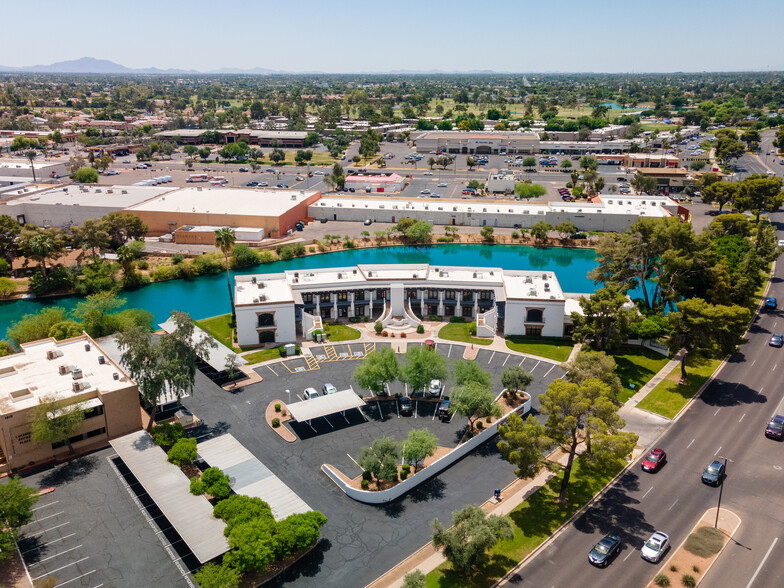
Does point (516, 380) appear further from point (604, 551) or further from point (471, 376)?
point (604, 551)

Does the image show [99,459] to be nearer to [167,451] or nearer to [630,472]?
[167,451]

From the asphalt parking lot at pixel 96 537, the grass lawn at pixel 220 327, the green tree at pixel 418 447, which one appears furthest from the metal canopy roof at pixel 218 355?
the green tree at pixel 418 447

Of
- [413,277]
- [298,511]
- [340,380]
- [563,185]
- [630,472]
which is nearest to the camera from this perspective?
[298,511]

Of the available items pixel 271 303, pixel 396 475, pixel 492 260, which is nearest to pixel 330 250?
pixel 492 260

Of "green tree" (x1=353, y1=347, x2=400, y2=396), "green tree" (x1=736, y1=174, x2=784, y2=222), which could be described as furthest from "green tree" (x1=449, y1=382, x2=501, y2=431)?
"green tree" (x1=736, y1=174, x2=784, y2=222)

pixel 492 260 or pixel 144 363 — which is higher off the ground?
pixel 144 363
